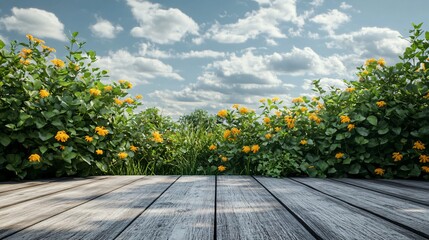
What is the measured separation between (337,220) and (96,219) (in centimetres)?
93

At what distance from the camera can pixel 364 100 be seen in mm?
2965

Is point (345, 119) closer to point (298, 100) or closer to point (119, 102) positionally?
point (298, 100)

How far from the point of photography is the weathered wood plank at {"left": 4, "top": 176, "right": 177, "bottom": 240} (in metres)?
1.10

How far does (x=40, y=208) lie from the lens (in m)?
1.52

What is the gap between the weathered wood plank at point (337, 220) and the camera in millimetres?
1096

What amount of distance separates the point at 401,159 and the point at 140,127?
2.53 m

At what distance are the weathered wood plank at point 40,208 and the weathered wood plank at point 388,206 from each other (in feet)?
4.49

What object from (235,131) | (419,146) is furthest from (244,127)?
(419,146)

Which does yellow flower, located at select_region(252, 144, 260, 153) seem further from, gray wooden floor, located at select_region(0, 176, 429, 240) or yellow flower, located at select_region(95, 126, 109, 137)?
yellow flower, located at select_region(95, 126, 109, 137)

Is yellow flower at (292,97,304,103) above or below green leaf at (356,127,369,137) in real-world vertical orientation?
above

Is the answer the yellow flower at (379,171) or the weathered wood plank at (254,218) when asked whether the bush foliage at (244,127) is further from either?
the weathered wood plank at (254,218)

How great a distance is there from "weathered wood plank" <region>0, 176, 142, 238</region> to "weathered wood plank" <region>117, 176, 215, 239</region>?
40 centimetres

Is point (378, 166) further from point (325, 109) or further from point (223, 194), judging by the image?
point (223, 194)

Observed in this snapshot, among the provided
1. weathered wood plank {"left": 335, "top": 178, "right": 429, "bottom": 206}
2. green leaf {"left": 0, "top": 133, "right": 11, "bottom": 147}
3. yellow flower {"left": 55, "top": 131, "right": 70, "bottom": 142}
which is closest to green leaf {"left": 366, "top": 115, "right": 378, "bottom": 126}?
weathered wood plank {"left": 335, "top": 178, "right": 429, "bottom": 206}
